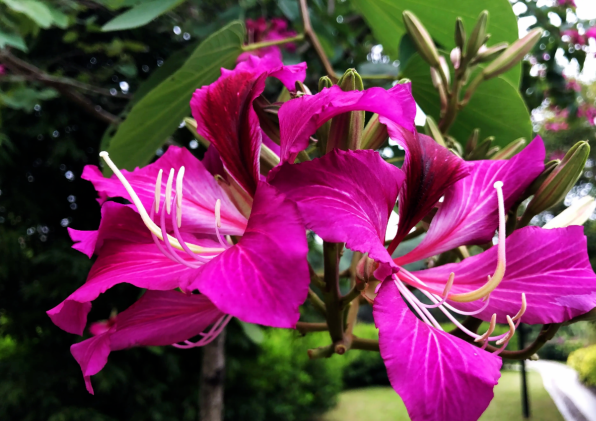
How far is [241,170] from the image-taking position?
18.3 inches

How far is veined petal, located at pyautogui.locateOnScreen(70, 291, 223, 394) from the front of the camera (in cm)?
41

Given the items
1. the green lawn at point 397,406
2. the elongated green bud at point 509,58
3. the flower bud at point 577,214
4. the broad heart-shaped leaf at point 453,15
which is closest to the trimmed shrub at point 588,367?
the green lawn at point 397,406

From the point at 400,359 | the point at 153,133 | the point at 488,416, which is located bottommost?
the point at 488,416

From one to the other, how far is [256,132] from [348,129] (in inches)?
3.7

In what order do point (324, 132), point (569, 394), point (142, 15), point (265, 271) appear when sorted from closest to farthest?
1. point (265, 271)
2. point (324, 132)
3. point (142, 15)
4. point (569, 394)

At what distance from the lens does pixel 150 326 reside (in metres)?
0.44

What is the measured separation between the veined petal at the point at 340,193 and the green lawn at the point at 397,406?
6.68 m

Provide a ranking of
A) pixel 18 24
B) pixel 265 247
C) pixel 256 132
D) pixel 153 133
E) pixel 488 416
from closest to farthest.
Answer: pixel 265 247, pixel 256 132, pixel 153 133, pixel 18 24, pixel 488 416

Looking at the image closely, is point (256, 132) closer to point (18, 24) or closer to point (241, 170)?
point (241, 170)

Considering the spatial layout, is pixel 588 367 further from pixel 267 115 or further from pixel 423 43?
pixel 267 115

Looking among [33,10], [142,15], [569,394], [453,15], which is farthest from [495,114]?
[569,394]

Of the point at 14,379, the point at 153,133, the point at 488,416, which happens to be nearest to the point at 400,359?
the point at 153,133

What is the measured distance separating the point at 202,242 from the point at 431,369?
0.86 feet

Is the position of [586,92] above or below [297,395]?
above
